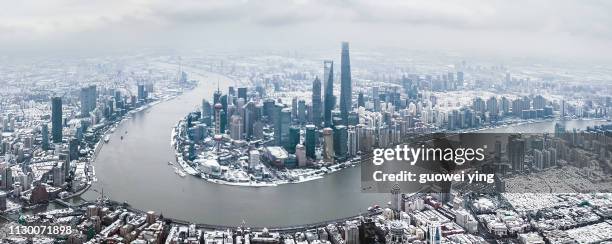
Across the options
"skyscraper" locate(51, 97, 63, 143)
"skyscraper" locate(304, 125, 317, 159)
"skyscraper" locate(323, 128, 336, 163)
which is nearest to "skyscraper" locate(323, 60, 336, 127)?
"skyscraper" locate(323, 128, 336, 163)

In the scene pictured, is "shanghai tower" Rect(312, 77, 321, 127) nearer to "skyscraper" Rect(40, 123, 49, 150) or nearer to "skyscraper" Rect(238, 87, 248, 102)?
"skyscraper" Rect(238, 87, 248, 102)

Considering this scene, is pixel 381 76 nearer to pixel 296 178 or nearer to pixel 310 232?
pixel 296 178

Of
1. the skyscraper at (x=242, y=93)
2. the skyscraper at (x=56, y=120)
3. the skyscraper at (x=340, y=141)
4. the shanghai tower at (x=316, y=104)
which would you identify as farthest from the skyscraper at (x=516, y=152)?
the skyscraper at (x=56, y=120)

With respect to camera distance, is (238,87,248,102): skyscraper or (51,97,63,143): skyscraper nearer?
(51,97,63,143): skyscraper

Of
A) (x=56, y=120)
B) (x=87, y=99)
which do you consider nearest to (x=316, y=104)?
(x=56, y=120)

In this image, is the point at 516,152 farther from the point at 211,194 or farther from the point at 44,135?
the point at 44,135

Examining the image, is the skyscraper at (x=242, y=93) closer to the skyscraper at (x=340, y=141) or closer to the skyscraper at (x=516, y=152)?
the skyscraper at (x=340, y=141)

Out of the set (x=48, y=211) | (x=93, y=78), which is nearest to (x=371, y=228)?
(x=48, y=211)
